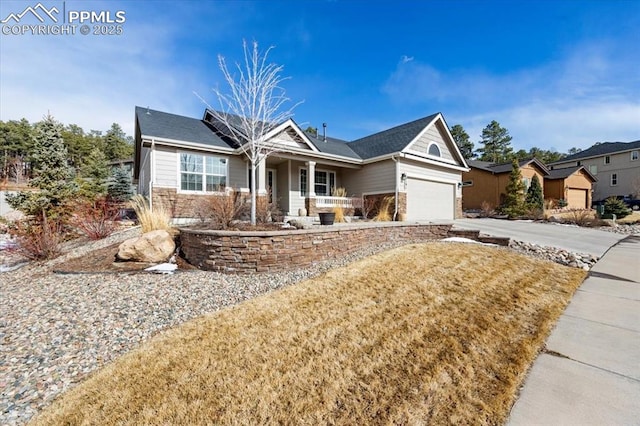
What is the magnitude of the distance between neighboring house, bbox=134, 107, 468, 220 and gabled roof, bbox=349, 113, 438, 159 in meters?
0.06

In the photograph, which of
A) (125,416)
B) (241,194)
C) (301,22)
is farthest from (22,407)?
(301,22)

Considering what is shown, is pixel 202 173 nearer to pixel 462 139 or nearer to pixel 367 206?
pixel 367 206

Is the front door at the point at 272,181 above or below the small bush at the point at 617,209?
above

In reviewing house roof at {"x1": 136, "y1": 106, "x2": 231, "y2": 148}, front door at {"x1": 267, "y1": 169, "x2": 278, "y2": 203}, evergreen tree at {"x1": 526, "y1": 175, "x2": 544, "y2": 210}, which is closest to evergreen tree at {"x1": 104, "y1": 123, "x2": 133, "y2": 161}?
house roof at {"x1": 136, "y1": 106, "x2": 231, "y2": 148}

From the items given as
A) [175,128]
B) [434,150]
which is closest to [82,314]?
[175,128]

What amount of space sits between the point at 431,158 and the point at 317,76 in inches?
290

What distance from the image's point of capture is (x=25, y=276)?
5594 mm

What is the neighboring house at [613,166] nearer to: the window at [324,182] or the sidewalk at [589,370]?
the window at [324,182]

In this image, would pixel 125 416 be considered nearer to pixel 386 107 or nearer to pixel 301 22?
pixel 301 22

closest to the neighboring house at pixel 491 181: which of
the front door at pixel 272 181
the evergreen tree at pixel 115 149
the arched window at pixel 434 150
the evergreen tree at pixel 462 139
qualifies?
the arched window at pixel 434 150

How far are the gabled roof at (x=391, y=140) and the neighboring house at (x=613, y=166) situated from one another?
27495 millimetres

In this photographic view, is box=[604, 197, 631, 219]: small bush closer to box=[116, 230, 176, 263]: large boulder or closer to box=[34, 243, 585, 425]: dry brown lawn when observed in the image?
box=[34, 243, 585, 425]: dry brown lawn

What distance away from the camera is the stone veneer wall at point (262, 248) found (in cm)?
514

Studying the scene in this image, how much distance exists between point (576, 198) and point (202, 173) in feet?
107
